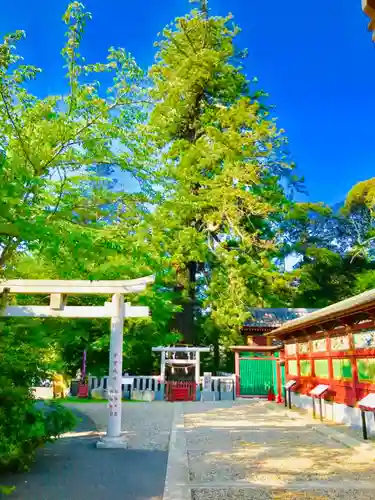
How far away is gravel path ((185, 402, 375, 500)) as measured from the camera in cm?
526

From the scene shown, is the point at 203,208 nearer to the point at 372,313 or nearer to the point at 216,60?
the point at 216,60

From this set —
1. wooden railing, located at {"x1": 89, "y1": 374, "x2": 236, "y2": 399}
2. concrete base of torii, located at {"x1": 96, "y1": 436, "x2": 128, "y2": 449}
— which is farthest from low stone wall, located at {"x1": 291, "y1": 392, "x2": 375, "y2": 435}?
wooden railing, located at {"x1": 89, "y1": 374, "x2": 236, "y2": 399}

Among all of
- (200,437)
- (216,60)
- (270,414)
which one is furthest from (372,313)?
(216,60)

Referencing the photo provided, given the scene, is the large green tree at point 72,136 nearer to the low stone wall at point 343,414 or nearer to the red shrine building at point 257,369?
the low stone wall at point 343,414

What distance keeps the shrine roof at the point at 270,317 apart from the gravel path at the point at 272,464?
11738 mm

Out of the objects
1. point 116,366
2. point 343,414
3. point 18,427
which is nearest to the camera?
point 18,427

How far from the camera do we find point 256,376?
20.7m

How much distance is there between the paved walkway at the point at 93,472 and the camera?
507cm

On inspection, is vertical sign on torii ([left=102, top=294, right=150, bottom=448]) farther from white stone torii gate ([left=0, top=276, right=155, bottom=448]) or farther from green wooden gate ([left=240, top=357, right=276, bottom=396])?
green wooden gate ([left=240, top=357, right=276, bottom=396])

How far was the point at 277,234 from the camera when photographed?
2622cm

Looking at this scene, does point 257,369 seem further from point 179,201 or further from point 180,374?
Answer: point 179,201

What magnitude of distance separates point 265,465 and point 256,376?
1455cm

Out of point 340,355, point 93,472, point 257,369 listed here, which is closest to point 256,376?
point 257,369

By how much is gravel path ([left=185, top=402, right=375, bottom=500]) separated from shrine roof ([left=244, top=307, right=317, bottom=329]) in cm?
1174
